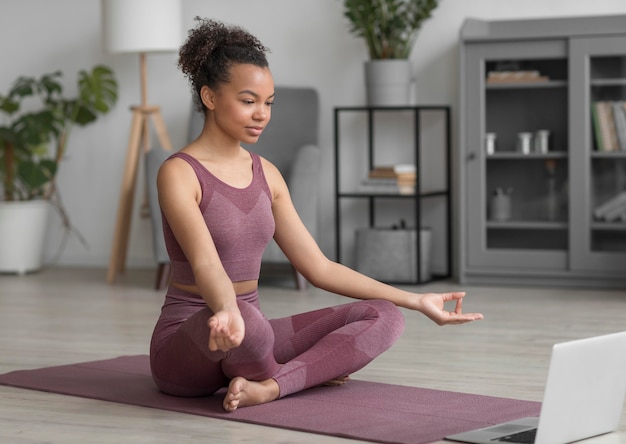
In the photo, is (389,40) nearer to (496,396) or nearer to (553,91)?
(553,91)

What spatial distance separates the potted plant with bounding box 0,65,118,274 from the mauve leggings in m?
3.35

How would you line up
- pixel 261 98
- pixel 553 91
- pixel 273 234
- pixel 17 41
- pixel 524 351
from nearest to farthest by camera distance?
pixel 261 98
pixel 273 234
pixel 524 351
pixel 553 91
pixel 17 41

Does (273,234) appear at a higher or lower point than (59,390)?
higher

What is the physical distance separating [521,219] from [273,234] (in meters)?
2.53

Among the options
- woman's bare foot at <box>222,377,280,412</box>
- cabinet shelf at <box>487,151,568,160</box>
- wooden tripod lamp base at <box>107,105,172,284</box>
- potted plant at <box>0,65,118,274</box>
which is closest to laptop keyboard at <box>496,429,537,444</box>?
woman's bare foot at <box>222,377,280,412</box>

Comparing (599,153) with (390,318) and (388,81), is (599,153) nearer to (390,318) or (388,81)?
(388,81)

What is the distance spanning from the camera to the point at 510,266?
5055mm

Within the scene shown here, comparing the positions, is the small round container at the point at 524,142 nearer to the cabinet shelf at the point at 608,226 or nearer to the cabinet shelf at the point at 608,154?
the cabinet shelf at the point at 608,154

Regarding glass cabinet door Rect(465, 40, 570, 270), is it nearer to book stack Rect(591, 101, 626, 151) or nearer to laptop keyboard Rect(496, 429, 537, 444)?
book stack Rect(591, 101, 626, 151)

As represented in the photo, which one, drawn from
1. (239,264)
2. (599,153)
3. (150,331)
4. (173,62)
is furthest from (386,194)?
(239,264)

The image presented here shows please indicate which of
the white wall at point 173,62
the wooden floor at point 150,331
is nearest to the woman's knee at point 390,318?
the wooden floor at point 150,331

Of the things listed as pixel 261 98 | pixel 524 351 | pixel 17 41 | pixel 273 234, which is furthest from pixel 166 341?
pixel 17 41

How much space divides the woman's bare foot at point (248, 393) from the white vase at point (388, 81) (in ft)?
9.49

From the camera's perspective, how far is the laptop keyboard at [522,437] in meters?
2.15
